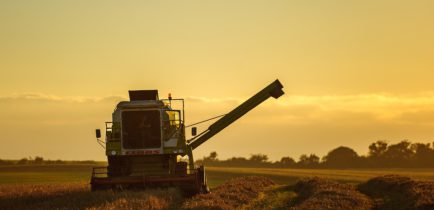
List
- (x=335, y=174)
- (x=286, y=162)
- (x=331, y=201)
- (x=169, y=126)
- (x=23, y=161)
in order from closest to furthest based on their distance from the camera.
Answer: (x=331, y=201)
(x=169, y=126)
(x=335, y=174)
(x=23, y=161)
(x=286, y=162)

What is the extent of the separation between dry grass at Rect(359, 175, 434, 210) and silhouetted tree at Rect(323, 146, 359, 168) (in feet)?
189

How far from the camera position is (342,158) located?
100750 millimetres

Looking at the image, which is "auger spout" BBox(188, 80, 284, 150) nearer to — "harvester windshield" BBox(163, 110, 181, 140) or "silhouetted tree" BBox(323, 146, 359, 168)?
"harvester windshield" BBox(163, 110, 181, 140)

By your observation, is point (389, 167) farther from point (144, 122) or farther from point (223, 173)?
point (144, 122)

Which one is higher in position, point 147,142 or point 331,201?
point 147,142

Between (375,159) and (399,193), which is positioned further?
(375,159)

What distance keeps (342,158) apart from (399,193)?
226 ft

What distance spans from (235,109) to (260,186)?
Result: 8.43 m

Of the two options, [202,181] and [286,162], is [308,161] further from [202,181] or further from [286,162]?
[202,181]

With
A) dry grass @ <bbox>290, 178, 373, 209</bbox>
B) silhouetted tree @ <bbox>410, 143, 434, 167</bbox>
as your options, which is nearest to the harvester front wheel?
dry grass @ <bbox>290, 178, 373, 209</bbox>

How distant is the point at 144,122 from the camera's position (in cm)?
3092

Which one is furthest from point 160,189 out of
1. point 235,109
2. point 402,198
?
point 402,198

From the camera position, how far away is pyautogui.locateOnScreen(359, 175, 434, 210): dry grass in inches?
993

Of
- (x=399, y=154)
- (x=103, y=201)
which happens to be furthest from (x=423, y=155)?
(x=103, y=201)
